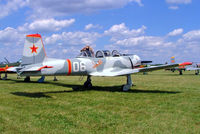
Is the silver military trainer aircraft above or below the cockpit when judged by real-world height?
below

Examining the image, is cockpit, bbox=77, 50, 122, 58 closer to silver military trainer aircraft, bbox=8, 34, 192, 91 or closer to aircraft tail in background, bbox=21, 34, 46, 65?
silver military trainer aircraft, bbox=8, 34, 192, 91

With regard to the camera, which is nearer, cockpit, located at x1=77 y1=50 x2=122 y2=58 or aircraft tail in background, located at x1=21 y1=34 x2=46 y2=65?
aircraft tail in background, located at x1=21 y1=34 x2=46 y2=65

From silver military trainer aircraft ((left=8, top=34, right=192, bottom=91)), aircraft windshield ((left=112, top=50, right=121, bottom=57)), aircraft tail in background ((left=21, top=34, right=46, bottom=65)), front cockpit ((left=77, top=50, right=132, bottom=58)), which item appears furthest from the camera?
aircraft windshield ((left=112, top=50, right=121, bottom=57))

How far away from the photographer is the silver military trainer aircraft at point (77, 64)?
10.5 metres

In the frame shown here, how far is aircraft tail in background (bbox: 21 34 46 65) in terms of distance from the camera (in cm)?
1081

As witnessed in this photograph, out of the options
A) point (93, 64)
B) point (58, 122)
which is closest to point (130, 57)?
point (93, 64)

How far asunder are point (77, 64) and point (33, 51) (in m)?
2.40

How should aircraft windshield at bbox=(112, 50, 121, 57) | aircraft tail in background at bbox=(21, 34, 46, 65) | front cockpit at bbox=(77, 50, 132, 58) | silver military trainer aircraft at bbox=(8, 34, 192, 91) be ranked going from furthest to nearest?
aircraft windshield at bbox=(112, 50, 121, 57) < front cockpit at bbox=(77, 50, 132, 58) < aircraft tail in background at bbox=(21, 34, 46, 65) < silver military trainer aircraft at bbox=(8, 34, 192, 91)

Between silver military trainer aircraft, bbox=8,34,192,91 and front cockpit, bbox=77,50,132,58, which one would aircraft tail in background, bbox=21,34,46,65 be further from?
front cockpit, bbox=77,50,132,58

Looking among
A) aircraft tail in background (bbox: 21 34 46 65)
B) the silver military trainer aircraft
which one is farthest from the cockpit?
aircraft tail in background (bbox: 21 34 46 65)

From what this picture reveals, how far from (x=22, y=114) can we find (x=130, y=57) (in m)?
9.32

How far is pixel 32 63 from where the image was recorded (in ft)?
35.6

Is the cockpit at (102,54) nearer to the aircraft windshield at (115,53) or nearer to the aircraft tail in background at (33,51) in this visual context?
the aircraft windshield at (115,53)

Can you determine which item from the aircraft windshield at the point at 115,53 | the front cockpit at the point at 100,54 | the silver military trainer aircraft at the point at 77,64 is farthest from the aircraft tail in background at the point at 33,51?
the aircraft windshield at the point at 115,53
